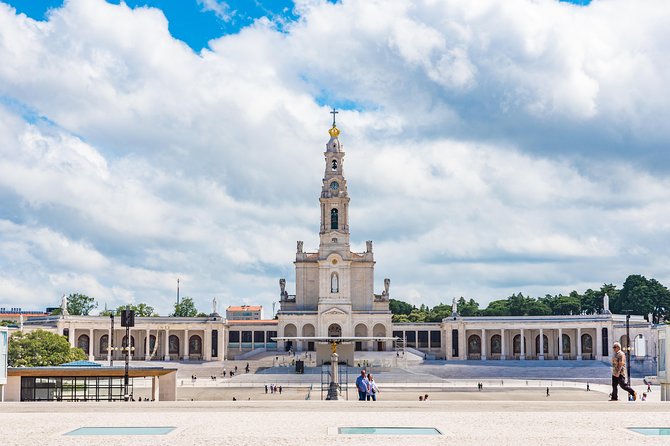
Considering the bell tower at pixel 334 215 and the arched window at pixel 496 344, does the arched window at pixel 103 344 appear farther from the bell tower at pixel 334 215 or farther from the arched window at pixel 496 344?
the arched window at pixel 496 344

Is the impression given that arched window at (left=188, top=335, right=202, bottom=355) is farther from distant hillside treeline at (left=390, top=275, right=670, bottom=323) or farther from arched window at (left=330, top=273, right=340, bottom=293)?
distant hillside treeline at (left=390, top=275, right=670, bottom=323)

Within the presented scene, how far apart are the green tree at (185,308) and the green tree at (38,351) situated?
2384 inches

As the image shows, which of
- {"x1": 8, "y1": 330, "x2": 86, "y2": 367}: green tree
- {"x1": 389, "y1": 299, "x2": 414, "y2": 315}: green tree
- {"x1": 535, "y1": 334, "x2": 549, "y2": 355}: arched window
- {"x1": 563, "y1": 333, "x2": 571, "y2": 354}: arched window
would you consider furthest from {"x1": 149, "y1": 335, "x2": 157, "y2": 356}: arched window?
{"x1": 389, "y1": 299, "x2": 414, "y2": 315}: green tree

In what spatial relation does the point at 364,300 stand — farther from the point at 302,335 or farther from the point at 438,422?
the point at 438,422

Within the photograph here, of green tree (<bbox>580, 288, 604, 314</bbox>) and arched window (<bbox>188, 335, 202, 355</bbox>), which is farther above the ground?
green tree (<bbox>580, 288, 604, 314</bbox>)

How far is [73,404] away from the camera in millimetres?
24594

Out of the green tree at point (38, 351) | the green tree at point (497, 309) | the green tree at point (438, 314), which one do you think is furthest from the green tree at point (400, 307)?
the green tree at point (38, 351)

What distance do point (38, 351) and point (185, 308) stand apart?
65.4 metres

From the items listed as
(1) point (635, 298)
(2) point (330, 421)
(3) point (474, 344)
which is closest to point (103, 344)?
(3) point (474, 344)

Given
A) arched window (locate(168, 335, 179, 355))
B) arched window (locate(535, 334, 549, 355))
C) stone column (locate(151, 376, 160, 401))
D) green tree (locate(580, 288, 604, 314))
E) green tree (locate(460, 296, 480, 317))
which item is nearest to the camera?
stone column (locate(151, 376, 160, 401))

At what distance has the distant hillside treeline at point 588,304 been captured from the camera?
144500 millimetres

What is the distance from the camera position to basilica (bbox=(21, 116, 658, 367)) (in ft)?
389

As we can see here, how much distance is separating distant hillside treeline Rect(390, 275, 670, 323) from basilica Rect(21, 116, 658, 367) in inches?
780

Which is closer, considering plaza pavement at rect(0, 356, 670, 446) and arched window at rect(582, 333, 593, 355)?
plaza pavement at rect(0, 356, 670, 446)
